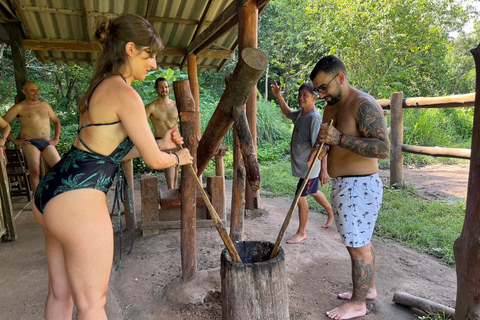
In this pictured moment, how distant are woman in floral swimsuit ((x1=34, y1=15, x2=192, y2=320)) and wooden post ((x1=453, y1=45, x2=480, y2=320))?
5.06 feet

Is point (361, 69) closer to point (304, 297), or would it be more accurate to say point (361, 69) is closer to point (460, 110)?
point (460, 110)

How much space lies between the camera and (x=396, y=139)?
6137mm

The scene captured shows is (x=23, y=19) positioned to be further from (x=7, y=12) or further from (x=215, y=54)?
(x=215, y=54)

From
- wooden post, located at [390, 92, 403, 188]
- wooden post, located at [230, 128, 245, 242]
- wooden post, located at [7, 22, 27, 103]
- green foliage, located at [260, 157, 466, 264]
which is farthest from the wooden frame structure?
wooden post, located at [390, 92, 403, 188]

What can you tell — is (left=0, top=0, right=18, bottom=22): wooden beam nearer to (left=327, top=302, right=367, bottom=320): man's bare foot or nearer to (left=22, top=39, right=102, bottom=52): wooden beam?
(left=22, top=39, right=102, bottom=52): wooden beam

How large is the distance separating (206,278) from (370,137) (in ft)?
5.88

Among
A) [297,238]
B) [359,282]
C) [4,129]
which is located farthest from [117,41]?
[4,129]

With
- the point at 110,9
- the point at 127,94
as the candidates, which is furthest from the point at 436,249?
the point at 110,9

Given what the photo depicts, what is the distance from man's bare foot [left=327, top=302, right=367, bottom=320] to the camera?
8.13ft

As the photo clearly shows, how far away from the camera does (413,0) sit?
8.20 meters

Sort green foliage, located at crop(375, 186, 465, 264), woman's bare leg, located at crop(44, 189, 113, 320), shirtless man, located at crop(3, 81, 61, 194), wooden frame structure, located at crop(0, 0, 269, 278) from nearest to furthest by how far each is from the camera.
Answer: woman's bare leg, located at crop(44, 189, 113, 320) < green foliage, located at crop(375, 186, 465, 264) < wooden frame structure, located at crop(0, 0, 269, 278) < shirtless man, located at crop(3, 81, 61, 194)

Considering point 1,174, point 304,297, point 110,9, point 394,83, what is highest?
point 110,9

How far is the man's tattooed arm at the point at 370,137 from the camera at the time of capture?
87.0 inches

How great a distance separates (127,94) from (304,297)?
2228 mm
